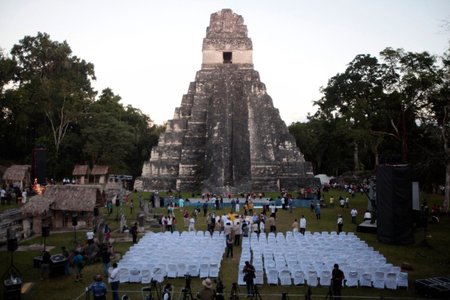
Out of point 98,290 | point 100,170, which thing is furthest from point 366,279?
point 100,170

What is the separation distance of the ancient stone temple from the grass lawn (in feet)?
45.2

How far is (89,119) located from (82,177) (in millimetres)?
11088

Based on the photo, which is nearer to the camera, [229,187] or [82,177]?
[229,187]

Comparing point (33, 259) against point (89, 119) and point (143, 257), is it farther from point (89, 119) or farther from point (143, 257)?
point (89, 119)

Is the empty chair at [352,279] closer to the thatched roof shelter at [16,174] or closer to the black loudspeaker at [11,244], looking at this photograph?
the black loudspeaker at [11,244]

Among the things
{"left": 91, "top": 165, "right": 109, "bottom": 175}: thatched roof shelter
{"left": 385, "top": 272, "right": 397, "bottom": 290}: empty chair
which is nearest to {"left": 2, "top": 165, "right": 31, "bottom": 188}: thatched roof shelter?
{"left": 91, "top": 165, "right": 109, "bottom": 175}: thatched roof shelter

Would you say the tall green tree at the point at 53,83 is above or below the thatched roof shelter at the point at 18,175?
above

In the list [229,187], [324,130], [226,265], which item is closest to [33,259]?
[226,265]

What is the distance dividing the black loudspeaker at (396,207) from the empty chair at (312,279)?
8455 mm

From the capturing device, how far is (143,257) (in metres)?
15.9

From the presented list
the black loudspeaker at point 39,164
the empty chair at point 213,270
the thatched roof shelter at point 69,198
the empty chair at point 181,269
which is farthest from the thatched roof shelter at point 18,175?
the empty chair at point 213,270

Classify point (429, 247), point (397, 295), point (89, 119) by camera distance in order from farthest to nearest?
point (89, 119) → point (429, 247) → point (397, 295)

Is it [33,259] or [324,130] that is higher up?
[324,130]

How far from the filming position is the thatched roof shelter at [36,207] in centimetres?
2259
